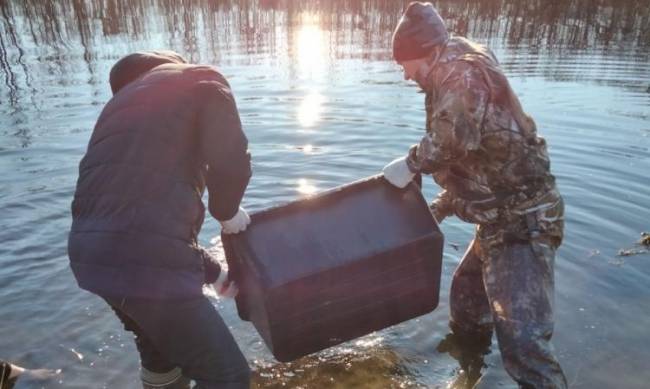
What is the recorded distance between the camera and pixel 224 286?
3.21 m

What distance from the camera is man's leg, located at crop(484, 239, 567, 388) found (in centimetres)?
314

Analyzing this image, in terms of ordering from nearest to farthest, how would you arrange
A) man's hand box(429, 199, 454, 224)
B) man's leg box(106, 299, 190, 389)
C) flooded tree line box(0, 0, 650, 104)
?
man's leg box(106, 299, 190, 389)
man's hand box(429, 199, 454, 224)
flooded tree line box(0, 0, 650, 104)

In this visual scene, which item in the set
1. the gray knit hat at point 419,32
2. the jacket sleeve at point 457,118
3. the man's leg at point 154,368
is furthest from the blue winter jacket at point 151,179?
the gray knit hat at point 419,32

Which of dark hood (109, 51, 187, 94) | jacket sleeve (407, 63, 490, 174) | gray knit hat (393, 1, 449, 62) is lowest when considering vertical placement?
jacket sleeve (407, 63, 490, 174)

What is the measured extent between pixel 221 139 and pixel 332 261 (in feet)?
3.41

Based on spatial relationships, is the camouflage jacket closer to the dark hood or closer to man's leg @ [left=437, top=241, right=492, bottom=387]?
man's leg @ [left=437, top=241, right=492, bottom=387]

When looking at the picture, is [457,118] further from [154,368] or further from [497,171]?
[154,368]

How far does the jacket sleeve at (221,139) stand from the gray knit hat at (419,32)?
1334 millimetres

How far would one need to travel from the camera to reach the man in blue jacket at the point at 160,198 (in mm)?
2359

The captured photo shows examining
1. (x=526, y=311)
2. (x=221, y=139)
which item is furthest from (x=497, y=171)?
(x=221, y=139)

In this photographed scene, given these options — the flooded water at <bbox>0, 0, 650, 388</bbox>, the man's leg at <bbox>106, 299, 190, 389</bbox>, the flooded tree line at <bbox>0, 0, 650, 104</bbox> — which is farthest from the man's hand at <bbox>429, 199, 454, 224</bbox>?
the flooded tree line at <bbox>0, 0, 650, 104</bbox>

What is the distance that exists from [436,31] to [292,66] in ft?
40.6

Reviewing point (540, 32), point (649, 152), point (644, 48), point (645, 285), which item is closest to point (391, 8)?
point (540, 32)

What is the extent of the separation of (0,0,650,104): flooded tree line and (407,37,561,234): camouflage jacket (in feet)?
44.7
